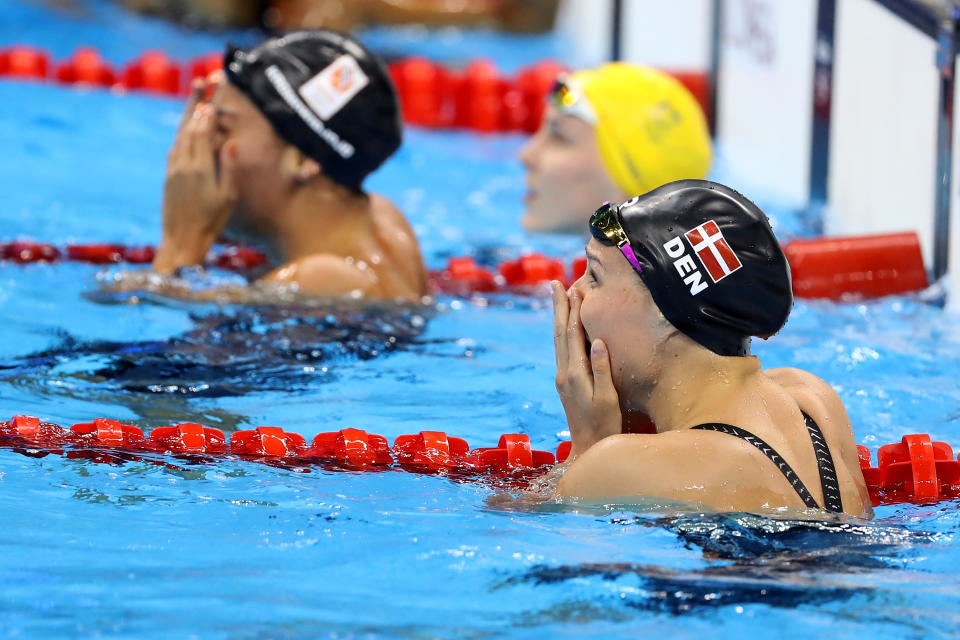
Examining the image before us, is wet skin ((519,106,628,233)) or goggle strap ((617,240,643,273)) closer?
goggle strap ((617,240,643,273))

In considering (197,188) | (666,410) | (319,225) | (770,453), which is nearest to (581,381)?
(666,410)

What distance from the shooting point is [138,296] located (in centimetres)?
428

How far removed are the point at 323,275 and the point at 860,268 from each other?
2241 millimetres

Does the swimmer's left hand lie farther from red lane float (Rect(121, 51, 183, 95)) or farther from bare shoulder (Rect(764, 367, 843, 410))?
red lane float (Rect(121, 51, 183, 95))

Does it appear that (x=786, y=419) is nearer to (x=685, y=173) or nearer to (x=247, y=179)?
(x=247, y=179)

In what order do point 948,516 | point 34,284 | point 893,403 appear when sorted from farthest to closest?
point 34,284 < point 893,403 < point 948,516

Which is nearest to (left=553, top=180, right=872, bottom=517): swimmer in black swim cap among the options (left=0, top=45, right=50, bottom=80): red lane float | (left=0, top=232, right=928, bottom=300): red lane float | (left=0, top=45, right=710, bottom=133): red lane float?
(left=0, top=232, right=928, bottom=300): red lane float

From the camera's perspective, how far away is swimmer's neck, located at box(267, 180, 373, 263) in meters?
4.20

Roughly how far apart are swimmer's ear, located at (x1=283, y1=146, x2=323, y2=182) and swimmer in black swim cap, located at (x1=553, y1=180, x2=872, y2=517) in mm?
1601

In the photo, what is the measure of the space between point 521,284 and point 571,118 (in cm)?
80

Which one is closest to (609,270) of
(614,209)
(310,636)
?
(614,209)

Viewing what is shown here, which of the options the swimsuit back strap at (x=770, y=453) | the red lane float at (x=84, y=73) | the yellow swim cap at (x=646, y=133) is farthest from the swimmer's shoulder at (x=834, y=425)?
the red lane float at (x=84, y=73)

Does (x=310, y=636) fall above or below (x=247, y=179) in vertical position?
below

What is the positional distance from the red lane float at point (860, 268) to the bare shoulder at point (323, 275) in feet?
6.16
